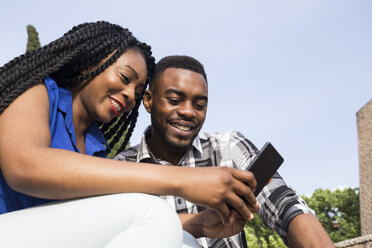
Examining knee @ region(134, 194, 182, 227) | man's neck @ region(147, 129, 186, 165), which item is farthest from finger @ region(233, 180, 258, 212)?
man's neck @ region(147, 129, 186, 165)

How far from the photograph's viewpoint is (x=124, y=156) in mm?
3242

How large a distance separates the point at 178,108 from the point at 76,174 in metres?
1.86

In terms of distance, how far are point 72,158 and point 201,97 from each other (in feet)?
6.38

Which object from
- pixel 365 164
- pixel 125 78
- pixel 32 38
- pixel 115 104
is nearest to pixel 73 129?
pixel 115 104

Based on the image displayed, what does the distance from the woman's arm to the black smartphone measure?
414 millimetres

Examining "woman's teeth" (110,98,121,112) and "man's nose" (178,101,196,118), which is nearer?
"woman's teeth" (110,98,121,112)

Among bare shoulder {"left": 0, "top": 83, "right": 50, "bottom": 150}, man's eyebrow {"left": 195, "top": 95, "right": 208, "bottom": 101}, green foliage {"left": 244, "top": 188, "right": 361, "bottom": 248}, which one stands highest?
green foliage {"left": 244, "top": 188, "right": 361, "bottom": 248}

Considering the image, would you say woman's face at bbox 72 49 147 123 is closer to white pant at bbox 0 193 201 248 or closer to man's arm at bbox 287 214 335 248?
white pant at bbox 0 193 201 248

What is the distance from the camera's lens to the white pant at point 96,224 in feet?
4.34

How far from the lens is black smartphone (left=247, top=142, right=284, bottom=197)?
1894 mm

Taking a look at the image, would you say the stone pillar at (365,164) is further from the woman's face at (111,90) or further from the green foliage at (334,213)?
the woman's face at (111,90)

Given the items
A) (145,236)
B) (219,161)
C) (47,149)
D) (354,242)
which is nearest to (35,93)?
(47,149)

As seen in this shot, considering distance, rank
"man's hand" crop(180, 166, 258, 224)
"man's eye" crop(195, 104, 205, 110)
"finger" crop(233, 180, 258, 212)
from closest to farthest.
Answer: "man's hand" crop(180, 166, 258, 224) < "finger" crop(233, 180, 258, 212) < "man's eye" crop(195, 104, 205, 110)

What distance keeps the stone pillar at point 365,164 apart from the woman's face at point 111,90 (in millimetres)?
12475
